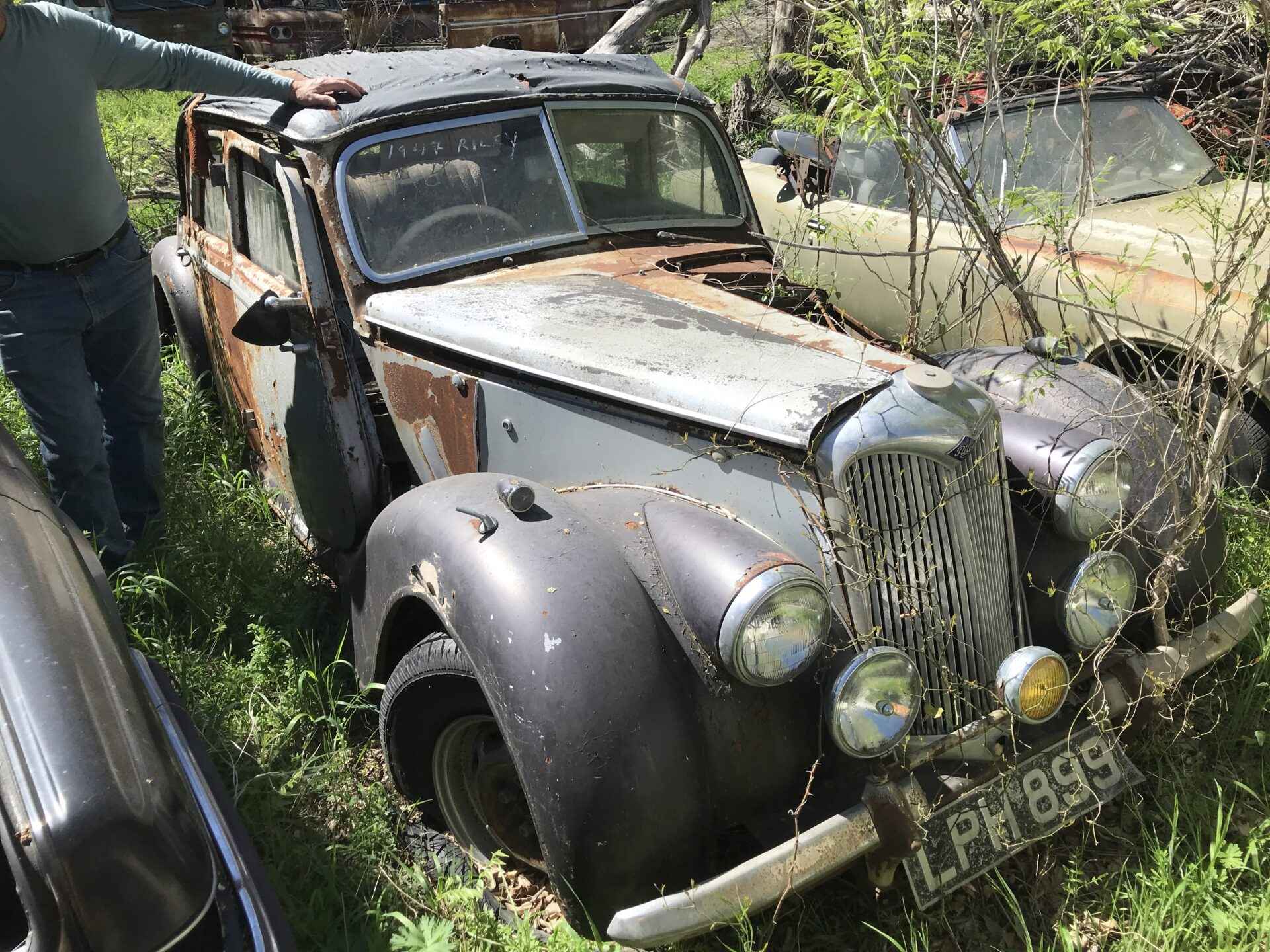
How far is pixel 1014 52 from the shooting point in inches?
159

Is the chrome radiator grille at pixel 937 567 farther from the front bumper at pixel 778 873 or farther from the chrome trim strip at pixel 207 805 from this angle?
the chrome trim strip at pixel 207 805

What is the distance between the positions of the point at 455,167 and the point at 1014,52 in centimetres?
231

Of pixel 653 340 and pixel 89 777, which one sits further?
pixel 653 340

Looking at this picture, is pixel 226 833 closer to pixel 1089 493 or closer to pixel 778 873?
pixel 778 873

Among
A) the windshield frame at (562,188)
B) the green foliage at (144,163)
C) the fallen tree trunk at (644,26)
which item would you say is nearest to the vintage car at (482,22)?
the green foliage at (144,163)

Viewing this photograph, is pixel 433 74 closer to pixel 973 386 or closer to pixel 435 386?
pixel 435 386

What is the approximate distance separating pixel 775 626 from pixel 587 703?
41 centimetres

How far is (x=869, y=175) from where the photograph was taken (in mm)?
5207

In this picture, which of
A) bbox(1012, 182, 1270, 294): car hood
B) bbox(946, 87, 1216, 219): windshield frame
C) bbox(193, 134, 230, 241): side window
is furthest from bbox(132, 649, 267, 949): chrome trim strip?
bbox(946, 87, 1216, 219): windshield frame

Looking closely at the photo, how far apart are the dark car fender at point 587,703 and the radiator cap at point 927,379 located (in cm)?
77

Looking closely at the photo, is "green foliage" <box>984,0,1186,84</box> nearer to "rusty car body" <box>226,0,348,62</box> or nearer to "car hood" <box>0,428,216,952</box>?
"car hood" <box>0,428,216,952</box>

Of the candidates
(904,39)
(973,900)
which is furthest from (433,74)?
(973,900)

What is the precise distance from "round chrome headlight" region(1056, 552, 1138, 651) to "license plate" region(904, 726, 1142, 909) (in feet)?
0.76

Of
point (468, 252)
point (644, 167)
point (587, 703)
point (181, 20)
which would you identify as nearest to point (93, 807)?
point (587, 703)
